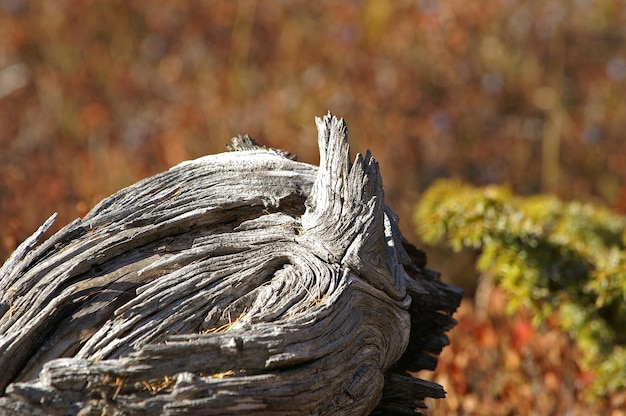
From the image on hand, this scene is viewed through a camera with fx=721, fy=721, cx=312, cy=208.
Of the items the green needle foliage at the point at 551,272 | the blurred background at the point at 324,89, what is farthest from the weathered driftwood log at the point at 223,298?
the blurred background at the point at 324,89

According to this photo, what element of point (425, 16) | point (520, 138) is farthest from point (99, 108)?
point (520, 138)

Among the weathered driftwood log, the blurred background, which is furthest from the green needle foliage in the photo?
the blurred background

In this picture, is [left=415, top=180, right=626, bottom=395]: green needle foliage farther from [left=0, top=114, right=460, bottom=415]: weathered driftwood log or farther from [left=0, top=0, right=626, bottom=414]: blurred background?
[left=0, top=0, right=626, bottom=414]: blurred background

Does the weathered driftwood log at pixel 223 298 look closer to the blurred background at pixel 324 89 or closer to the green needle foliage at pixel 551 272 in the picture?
the green needle foliage at pixel 551 272

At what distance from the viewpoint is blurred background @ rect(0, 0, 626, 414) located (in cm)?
650

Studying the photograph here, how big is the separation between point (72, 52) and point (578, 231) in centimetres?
625

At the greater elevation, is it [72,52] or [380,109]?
[72,52]

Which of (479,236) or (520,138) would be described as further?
(520,138)

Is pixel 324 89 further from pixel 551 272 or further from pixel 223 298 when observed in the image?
pixel 223 298

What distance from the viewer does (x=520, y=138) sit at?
23.5 feet

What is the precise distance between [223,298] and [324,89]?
522 cm

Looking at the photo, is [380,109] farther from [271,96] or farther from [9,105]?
[9,105]

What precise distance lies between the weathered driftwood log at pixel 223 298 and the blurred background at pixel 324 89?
3.33 metres

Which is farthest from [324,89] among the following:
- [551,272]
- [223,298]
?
[223,298]
